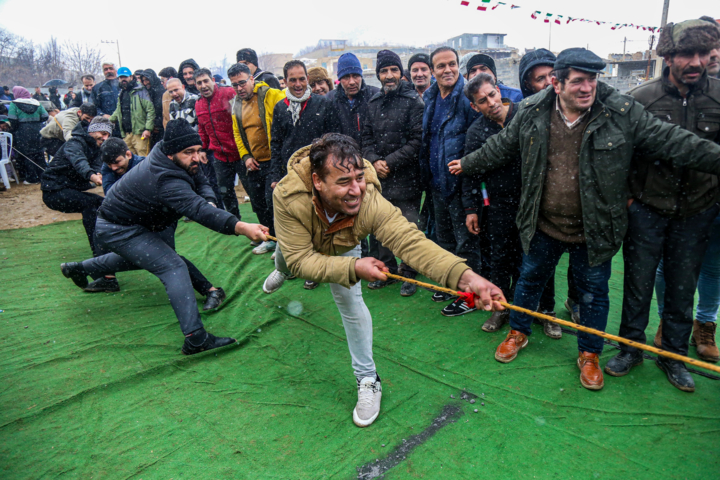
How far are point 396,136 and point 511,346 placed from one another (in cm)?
227

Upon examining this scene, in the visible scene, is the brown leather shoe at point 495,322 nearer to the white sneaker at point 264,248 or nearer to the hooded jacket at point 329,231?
the hooded jacket at point 329,231

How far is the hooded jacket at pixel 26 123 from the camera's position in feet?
33.4

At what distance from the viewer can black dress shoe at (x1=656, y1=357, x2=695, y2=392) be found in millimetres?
2801

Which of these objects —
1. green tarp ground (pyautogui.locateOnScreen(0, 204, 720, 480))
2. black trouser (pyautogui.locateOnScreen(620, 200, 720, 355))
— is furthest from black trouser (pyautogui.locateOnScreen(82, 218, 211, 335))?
black trouser (pyautogui.locateOnScreen(620, 200, 720, 355))

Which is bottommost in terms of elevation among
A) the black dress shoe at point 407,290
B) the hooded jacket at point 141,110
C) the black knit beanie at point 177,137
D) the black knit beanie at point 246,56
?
the black dress shoe at point 407,290

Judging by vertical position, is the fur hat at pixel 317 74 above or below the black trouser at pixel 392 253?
above

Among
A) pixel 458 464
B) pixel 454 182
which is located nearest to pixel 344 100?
pixel 454 182

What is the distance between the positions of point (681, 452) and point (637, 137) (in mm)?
1765

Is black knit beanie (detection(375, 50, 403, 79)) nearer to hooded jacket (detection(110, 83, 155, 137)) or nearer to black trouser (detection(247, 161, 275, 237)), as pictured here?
black trouser (detection(247, 161, 275, 237))

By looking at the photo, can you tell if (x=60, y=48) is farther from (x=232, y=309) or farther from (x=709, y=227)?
(x=709, y=227)

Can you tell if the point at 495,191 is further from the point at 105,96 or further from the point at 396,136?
the point at 105,96

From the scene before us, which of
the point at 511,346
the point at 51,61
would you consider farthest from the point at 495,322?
the point at 51,61

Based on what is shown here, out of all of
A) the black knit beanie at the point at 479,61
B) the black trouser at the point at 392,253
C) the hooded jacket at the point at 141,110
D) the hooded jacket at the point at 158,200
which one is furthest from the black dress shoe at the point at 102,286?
the black knit beanie at the point at 479,61

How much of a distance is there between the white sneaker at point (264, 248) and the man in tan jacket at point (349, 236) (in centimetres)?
312
